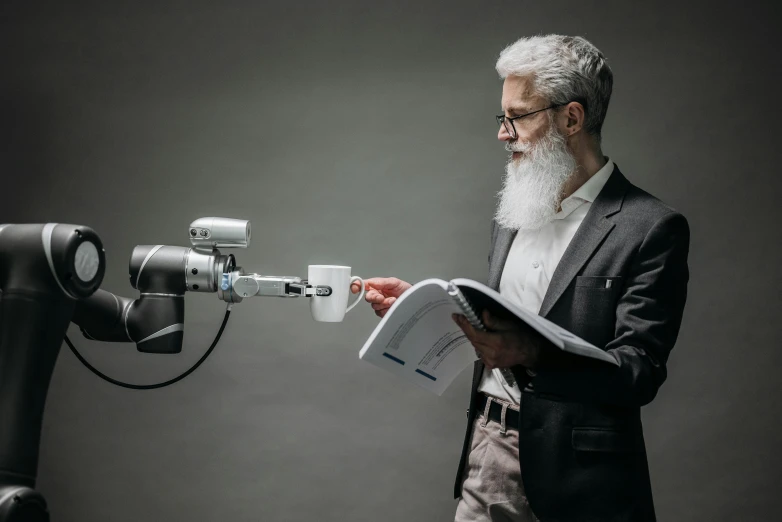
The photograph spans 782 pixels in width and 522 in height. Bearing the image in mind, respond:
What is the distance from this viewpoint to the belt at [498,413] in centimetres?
146

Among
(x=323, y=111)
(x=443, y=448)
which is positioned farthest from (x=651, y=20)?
(x=443, y=448)

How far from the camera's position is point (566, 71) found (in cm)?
148

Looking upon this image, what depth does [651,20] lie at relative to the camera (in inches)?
90.4

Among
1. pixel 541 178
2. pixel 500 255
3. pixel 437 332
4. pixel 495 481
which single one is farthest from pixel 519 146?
pixel 495 481

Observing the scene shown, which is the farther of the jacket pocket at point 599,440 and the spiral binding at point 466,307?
the jacket pocket at point 599,440

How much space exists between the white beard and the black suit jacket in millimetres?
180

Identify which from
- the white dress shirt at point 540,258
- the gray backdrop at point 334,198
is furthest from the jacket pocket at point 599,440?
the gray backdrop at point 334,198

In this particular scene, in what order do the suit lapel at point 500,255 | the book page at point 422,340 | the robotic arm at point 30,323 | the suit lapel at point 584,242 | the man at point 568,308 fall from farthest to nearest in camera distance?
the suit lapel at point 500,255 < the suit lapel at point 584,242 < the man at point 568,308 < the book page at point 422,340 < the robotic arm at point 30,323

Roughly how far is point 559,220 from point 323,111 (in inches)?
48.6

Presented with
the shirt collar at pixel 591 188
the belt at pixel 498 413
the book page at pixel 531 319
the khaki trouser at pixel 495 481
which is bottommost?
the khaki trouser at pixel 495 481

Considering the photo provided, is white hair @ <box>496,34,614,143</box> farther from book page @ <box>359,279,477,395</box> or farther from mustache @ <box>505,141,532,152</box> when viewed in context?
book page @ <box>359,279,477,395</box>

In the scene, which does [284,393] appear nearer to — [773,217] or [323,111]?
[323,111]

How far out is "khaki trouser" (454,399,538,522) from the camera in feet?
4.76

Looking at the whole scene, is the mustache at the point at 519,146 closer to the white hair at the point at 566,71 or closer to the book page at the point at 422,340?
the white hair at the point at 566,71
